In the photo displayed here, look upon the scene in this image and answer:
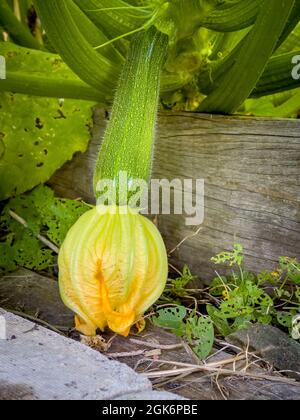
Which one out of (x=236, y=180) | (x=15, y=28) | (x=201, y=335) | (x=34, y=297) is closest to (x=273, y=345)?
(x=201, y=335)

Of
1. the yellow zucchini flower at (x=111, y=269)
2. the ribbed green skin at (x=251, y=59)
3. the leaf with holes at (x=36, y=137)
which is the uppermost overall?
the ribbed green skin at (x=251, y=59)

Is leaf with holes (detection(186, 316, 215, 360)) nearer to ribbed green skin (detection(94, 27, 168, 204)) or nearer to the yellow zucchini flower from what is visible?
the yellow zucchini flower

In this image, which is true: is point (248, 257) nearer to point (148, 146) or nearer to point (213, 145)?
point (213, 145)

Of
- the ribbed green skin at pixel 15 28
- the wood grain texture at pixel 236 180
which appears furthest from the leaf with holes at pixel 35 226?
the ribbed green skin at pixel 15 28

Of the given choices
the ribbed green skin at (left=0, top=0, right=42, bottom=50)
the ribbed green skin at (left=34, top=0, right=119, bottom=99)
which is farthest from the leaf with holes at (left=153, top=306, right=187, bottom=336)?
the ribbed green skin at (left=0, top=0, right=42, bottom=50)

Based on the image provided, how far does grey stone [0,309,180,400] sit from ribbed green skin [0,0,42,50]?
1.04m

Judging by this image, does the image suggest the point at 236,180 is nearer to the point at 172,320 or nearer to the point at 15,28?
the point at 172,320

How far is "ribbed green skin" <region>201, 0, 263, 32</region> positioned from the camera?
1435 mm

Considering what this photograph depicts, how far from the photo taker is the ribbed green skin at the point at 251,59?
137 cm

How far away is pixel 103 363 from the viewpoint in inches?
45.1

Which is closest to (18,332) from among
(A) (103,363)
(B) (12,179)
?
(A) (103,363)

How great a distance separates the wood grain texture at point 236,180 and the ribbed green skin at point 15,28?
532 mm

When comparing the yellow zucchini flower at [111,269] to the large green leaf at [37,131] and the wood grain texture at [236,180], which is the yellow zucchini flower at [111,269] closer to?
the wood grain texture at [236,180]

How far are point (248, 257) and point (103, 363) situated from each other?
57 centimetres
